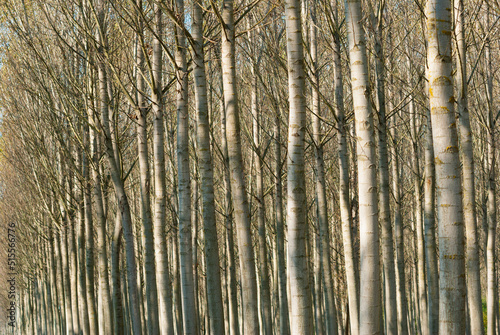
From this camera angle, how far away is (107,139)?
9.12 m

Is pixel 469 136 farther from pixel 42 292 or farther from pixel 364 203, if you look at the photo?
pixel 42 292

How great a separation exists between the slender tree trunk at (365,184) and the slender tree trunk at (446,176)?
125 cm

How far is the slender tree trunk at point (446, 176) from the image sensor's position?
12.8 ft

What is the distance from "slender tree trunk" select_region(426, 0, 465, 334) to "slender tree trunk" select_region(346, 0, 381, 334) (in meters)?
1.25

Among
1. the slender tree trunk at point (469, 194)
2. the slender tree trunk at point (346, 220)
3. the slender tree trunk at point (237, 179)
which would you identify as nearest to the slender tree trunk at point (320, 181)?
the slender tree trunk at point (346, 220)

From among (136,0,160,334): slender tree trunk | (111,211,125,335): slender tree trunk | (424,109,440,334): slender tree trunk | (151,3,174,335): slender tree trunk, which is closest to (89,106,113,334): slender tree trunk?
(111,211,125,335): slender tree trunk

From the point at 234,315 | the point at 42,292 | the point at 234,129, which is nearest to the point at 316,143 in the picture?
the point at 234,129

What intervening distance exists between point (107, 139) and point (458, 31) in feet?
19.0

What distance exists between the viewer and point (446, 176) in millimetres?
3969

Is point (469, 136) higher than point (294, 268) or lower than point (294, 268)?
higher

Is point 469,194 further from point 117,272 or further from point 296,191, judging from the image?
point 117,272

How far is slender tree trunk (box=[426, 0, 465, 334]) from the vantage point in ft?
12.8

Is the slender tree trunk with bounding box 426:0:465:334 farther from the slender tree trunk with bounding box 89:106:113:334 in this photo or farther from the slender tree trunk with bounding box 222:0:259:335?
the slender tree trunk with bounding box 89:106:113:334

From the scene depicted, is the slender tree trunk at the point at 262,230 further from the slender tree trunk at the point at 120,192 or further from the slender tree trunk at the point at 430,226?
the slender tree trunk at the point at 430,226
